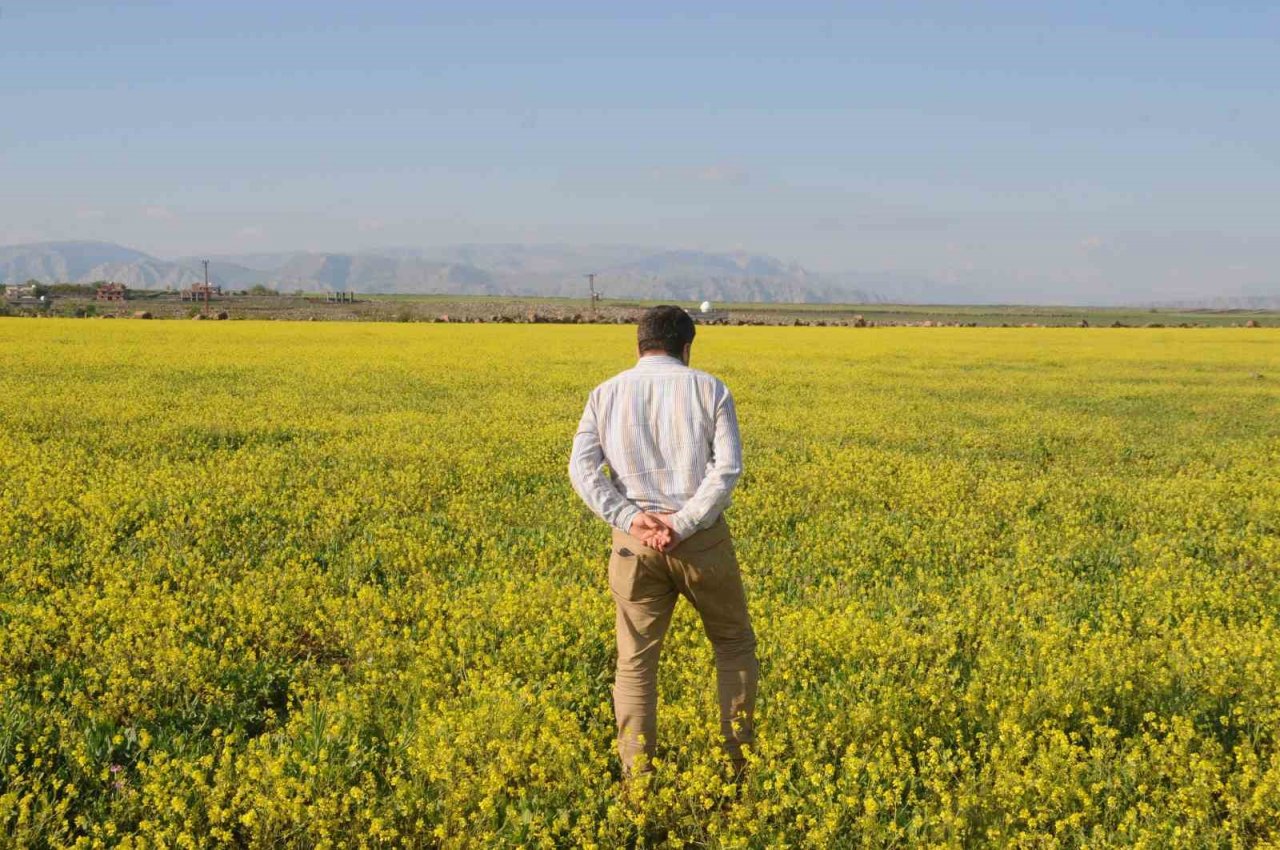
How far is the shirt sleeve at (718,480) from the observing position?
426 cm

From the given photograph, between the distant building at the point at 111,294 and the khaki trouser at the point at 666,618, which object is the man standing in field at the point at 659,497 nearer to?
the khaki trouser at the point at 666,618

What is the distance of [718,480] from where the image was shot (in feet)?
14.1

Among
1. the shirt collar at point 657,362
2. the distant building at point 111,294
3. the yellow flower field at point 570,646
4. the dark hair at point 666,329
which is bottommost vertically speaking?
the yellow flower field at point 570,646

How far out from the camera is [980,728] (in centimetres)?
548

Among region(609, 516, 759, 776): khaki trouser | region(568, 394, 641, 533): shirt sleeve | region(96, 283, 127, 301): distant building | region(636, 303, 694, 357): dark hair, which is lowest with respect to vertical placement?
region(609, 516, 759, 776): khaki trouser

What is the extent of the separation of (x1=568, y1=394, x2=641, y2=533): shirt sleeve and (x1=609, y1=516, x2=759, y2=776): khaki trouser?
11cm

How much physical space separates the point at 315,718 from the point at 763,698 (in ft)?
8.31

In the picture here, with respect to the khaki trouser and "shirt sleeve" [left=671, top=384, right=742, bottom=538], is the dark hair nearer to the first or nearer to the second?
"shirt sleeve" [left=671, top=384, right=742, bottom=538]

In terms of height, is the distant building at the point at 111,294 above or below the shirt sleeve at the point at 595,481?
above

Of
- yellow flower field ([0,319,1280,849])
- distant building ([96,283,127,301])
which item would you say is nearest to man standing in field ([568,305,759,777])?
yellow flower field ([0,319,1280,849])

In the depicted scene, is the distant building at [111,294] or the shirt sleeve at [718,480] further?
the distant building at [111,294]

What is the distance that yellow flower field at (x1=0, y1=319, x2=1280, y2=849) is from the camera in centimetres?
451

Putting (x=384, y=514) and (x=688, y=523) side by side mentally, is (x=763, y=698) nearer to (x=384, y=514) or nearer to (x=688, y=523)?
(x=688, y=523)

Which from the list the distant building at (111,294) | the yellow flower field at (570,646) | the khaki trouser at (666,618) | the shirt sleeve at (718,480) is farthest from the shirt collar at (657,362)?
the distant building at (111,294)
